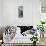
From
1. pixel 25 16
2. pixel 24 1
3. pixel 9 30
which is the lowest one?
pixel 9 30

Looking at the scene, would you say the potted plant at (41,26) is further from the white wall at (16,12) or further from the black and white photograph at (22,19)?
the white wall at (16,12)

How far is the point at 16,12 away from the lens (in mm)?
5418

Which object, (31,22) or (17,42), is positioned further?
(31,22)

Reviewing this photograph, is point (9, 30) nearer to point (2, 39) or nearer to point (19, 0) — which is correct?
point (2, 39)

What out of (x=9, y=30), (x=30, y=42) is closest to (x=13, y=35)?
(x=9, y=30)

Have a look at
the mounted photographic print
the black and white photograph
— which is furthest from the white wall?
the mounted photographic print

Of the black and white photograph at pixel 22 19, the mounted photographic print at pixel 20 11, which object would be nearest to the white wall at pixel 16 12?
the black and white photograph at pixel 22 19

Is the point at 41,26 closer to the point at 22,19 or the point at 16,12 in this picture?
the point at 22,19

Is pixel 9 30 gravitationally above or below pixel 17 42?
above

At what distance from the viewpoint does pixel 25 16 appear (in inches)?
213

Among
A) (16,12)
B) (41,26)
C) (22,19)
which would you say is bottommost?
(41,26)

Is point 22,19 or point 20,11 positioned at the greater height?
point 20,11

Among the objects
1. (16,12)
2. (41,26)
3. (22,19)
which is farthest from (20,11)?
(41,26)

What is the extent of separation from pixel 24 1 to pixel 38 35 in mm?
1490
